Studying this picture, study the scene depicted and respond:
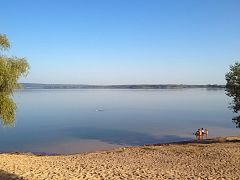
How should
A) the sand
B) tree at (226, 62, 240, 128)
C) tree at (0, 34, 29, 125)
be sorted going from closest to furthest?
1. the sand
2. tree at (0, 34, 29, 125)
3. tree at (226, 62, 240, 128)

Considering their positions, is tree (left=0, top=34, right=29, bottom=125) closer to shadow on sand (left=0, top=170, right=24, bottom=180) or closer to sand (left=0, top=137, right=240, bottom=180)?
sand (left=0, top=137, right=240, bottom=180)

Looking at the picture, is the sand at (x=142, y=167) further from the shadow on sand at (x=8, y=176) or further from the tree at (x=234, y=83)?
the tree at (x=234, y=83)

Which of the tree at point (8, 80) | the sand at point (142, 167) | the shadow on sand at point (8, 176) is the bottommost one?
the sand at point (142, 167)

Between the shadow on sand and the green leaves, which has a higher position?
the green leaves

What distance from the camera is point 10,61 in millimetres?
23672

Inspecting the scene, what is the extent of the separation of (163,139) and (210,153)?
678 inches

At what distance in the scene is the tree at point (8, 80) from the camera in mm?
22703

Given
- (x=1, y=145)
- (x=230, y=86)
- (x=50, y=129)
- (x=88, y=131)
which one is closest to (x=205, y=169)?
(x=230, y=86)

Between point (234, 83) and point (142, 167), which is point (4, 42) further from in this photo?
point (234, 83)

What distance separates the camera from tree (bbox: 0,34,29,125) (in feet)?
74.5

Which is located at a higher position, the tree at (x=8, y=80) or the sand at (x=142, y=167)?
the tree at (x=8, y=80)

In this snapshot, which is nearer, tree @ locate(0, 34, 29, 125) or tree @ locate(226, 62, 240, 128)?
tree @ locate(0, 34, 29, 125)

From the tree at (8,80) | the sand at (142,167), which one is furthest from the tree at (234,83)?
the tree at (8,80)

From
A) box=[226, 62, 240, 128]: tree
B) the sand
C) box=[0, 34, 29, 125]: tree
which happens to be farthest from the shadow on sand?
box=[226, 62, 240, 128]: tree
